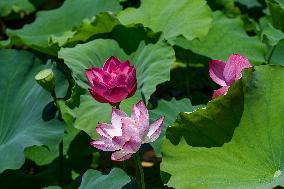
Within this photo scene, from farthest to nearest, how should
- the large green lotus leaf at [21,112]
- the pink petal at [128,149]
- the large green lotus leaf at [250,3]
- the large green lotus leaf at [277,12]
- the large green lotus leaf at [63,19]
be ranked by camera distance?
the large green lotus leaf at [250,3]
the large green lotus leaf at [63,19]
the large green lotus leaf at [277,12]
the large green lotus leaf at [21,112]
the pink petal at [128,149]

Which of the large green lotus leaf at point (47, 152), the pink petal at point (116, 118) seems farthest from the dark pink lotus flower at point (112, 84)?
the large green lotus leaf at point (47, 152)

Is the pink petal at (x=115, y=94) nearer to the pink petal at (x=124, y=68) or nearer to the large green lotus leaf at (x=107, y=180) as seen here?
the pink petal at (x=124, y=68)

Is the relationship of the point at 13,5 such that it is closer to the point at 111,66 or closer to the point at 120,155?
the point at 111,66

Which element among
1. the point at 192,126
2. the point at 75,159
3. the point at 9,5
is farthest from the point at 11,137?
the point at 9,5

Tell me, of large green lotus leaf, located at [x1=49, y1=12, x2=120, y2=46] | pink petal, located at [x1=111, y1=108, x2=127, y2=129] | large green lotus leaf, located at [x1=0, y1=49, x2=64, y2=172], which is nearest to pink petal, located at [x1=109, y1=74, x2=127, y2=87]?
pink petal, located at [x1=111, y1=108, x2=127, y2=129]

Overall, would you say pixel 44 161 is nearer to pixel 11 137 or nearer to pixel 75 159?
pixel 75 159
